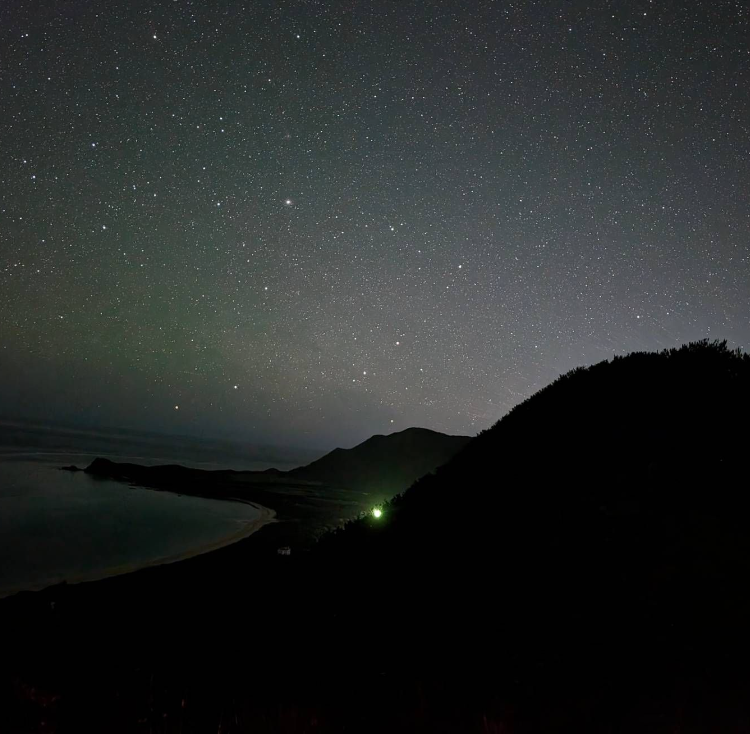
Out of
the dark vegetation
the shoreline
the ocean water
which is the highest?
the dark vegetation

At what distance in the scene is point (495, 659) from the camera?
229 inches

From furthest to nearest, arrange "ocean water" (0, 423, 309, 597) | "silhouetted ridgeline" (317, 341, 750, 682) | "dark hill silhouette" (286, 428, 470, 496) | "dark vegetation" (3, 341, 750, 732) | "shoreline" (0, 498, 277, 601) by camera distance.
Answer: "dark hill silhouette" (286, 428, 470, 496)
"ocean water" (0, 423, 309, 597)
"shoreline" (0, 498, 277, 601)
"silhouetted ridgeline" (317, 341, 750, 682)
"dark vegetation" (3, 341, 750, 732)

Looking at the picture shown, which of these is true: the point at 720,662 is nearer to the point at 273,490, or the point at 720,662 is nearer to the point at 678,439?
the point at 678,439

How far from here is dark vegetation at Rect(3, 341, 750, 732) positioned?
462 cm

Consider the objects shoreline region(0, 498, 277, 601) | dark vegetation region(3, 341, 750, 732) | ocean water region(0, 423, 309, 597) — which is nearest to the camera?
dark vegetation region(3, 341, 750, 732)

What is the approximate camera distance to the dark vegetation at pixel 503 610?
4.62 metres

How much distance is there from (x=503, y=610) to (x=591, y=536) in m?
2.32

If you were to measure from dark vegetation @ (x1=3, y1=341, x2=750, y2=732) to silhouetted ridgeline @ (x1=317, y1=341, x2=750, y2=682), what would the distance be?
4cm

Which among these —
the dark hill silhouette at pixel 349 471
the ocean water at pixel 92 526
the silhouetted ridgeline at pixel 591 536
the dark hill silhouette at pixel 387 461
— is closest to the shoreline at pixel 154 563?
the ocean water at pixel 92 526

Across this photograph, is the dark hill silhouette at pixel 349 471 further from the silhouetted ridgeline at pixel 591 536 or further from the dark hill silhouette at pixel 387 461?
the silhouetted ridgeline at pixel 591 536

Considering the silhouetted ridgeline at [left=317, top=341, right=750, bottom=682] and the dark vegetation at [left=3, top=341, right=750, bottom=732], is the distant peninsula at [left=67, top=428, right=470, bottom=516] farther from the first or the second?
the silhouetted ridgeline at [left=317, top=341, right=750, bottom=682]

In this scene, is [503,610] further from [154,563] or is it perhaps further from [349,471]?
[349,471]

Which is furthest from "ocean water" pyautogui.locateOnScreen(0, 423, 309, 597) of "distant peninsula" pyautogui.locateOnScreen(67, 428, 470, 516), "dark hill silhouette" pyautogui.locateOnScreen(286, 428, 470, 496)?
"dark hill silhouette" pyautogui.locateOnScreen(286, 428, 470, 496)

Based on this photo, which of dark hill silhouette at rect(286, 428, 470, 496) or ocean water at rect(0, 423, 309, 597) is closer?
ocean water at rect(0, 423, 309, 597)
